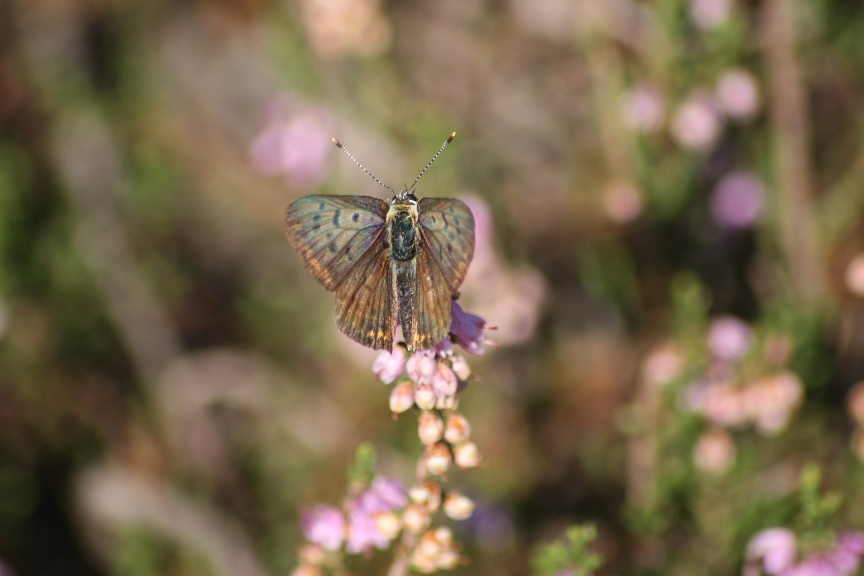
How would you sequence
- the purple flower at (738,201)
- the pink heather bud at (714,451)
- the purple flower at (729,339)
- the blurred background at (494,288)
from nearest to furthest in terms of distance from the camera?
1. the pink heather bud at (714,451)
2. the purple flower at (729,339)
3. the blurred background at (494,288)
4. the purple flower at (738,201)

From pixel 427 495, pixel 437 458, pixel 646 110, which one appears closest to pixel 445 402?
pixel 437 458

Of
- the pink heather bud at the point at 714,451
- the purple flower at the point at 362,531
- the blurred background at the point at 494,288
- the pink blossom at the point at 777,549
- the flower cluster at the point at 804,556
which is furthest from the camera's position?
the blurred background at the point at 494,288

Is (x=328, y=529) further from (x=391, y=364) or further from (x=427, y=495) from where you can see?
(x=391, y=364)

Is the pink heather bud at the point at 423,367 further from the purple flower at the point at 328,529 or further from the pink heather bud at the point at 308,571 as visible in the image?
the pink heather bud at the point at 308,571

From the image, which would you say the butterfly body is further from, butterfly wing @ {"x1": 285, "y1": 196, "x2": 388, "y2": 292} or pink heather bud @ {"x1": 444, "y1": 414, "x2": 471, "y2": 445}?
pink heather bud @ {"x1": 444, "y1": 414, "x2": 471, "y2": 445}

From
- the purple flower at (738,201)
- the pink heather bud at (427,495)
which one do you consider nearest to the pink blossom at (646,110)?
the purple flower at (738,201)

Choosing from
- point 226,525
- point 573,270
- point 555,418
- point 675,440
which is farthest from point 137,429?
point 675,440
